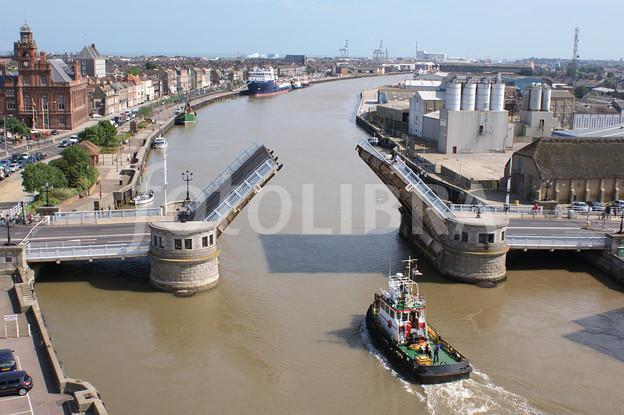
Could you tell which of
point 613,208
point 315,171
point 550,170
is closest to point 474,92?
point 315,171

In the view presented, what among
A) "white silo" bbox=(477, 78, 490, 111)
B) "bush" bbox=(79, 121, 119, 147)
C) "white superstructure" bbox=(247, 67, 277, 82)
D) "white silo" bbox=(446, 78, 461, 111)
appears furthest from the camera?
"white superstructure" bbox=(247, 67, 277, 82)

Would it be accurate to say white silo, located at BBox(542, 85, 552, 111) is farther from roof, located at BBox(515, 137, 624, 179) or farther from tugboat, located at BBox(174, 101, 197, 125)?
tugboat, located at BBox(174, 101, 197, 125)

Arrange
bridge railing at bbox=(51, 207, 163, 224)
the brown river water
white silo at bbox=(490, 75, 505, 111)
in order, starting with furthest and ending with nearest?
white silo at bbox=(490, 75, 505, 111) < bridge railing at bbox=(51, 207, 163, 224) < the brown river water

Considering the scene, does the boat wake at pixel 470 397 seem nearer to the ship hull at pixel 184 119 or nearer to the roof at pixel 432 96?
the roof at pixel 432 96

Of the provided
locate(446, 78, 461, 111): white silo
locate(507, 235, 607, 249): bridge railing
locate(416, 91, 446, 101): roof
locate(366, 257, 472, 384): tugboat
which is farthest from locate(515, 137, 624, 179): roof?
locate(416, 91, 446, 101): roof

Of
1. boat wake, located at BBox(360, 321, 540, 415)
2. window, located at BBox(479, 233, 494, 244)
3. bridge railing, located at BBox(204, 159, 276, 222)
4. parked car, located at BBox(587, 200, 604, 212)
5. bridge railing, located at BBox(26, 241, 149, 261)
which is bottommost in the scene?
boat wake, located at BBox(360, 321, 540, 415)

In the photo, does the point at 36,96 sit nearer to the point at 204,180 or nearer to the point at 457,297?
the point at 204,180
